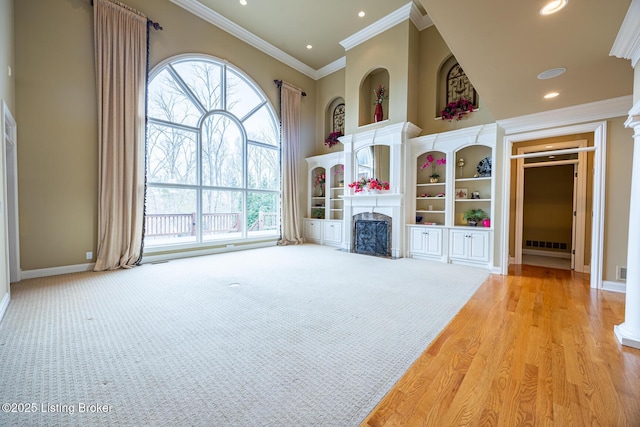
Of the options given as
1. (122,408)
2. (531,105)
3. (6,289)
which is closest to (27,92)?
(6,289)

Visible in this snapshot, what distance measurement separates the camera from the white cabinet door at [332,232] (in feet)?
23.0

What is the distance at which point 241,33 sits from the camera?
6.17 m

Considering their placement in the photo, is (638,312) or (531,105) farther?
(531,105)

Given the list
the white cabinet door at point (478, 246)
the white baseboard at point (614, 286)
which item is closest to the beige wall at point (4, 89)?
the white cabinet door at point (478, 246)

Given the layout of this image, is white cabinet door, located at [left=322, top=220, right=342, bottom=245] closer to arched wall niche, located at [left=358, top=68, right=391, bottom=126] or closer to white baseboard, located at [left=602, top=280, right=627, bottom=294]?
arched wall niche, located at [left=358, top=68, right=391, bottom=126]

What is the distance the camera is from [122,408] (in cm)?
143

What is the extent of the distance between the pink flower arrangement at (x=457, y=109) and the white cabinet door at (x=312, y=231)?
A: 4042 millimetres

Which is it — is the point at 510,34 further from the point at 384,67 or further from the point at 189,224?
the point at 189,224

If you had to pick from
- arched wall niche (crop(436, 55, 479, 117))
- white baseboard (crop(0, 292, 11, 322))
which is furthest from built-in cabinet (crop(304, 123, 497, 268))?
white baseboard (crop(0, 292, 11, 322))

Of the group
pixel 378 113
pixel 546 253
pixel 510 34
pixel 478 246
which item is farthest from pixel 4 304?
pixel 546 253

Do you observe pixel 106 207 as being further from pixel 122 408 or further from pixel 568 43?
pixel 568 43

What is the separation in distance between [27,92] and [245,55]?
4102 mm

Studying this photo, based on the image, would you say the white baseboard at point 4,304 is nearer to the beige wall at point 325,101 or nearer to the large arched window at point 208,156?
the large arched window at point 208,156

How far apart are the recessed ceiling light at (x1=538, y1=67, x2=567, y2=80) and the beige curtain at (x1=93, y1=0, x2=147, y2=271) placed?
19.3 ft
